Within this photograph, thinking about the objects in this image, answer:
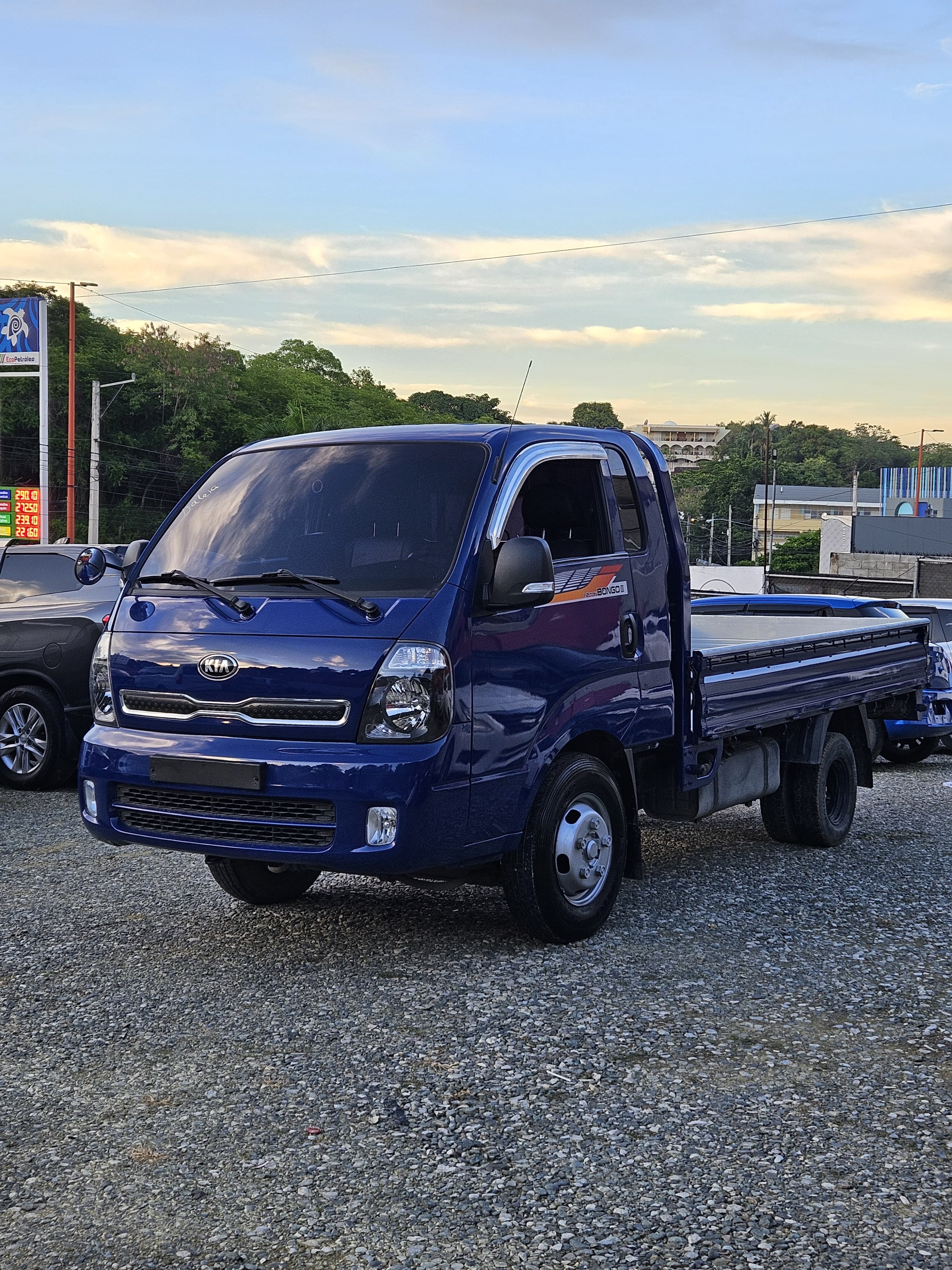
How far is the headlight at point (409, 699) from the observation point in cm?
512

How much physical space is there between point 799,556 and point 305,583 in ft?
335

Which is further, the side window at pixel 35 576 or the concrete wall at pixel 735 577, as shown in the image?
the concrete wall at pixel 735 577

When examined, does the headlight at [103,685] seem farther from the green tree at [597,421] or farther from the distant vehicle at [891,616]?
the distant vehicle at [891,616]

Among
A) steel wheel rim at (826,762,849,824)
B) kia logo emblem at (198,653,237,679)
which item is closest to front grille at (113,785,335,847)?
kia logo emblem at (198,653,237,679)

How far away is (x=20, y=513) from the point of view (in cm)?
5381

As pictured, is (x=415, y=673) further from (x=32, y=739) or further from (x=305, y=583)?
(x=32, y=739)

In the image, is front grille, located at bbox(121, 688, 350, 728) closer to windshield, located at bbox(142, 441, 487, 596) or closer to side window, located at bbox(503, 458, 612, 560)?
windshield, located at bbox(142, 441, 487, 596)

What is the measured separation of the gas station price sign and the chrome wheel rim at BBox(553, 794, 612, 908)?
50.2m

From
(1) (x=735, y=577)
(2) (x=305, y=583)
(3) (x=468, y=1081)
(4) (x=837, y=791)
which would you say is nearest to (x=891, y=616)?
(4) (x=837, y=791)

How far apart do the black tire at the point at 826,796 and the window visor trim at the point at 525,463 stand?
287cm

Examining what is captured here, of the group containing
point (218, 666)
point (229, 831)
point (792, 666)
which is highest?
point (218, 666)

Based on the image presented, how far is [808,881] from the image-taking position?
24.9ft

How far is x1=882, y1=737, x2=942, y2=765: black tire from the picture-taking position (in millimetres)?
13352

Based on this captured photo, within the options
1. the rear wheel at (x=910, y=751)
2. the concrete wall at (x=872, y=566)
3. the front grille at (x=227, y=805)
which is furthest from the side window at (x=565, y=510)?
the concrete wall at (x=872, y=566)
